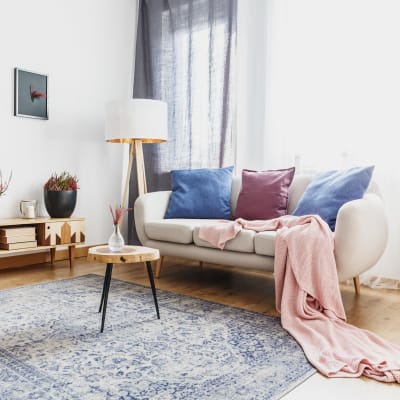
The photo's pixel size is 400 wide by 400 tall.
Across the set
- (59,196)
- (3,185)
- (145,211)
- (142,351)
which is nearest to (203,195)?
(145,211)

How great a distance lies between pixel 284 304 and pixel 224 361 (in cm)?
61

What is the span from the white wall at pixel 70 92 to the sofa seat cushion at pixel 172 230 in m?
1.24

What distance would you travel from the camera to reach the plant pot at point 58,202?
11.9 ft

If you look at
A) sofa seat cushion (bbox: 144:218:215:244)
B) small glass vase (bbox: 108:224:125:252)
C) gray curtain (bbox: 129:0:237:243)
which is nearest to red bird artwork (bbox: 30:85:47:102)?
gray curtain (bbox: 129:0:237:243)

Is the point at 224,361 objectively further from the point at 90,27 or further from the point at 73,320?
the point at 90,27

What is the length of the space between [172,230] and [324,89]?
1.54m

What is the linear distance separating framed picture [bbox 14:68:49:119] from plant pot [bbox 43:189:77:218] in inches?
26.8

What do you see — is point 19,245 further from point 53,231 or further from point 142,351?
point 142,351

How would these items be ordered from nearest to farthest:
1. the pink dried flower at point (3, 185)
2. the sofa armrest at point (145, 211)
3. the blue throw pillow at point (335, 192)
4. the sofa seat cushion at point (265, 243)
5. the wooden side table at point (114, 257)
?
the wooden side table at point (114, 257), the sofa seat cushion at point (265, 243), the blue throw pillow at point (335, 192), the sofa armrest at point (145, 211), the pink dried flower at point (3, 185)

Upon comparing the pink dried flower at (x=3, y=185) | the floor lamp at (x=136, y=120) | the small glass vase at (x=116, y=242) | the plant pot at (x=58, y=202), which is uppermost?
the floor lamp at (x=136, y=120)

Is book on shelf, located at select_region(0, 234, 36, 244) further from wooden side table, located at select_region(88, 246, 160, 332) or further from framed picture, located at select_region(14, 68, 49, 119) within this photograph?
wooden side table, located at select_region(88, 246, 160, 332)

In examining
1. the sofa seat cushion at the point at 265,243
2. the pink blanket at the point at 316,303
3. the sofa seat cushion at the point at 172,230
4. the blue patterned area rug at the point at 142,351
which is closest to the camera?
the blue patterned area rug at the point at 142,351

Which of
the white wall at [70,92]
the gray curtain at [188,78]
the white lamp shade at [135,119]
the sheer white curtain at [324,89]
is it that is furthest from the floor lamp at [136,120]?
the sheer white curtain at [324,89]

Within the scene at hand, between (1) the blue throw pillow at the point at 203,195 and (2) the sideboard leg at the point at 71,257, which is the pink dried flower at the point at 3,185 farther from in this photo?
(1) the blue throw pillow at the point at 203,195
